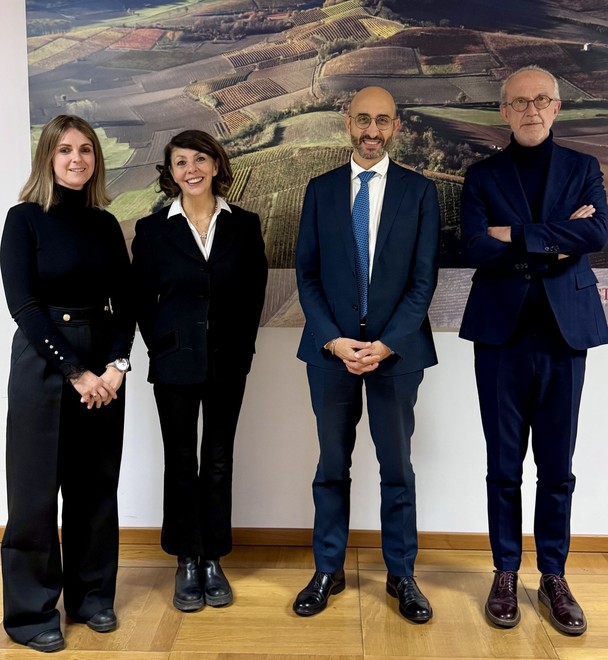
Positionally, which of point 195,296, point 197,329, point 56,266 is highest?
point 56,266

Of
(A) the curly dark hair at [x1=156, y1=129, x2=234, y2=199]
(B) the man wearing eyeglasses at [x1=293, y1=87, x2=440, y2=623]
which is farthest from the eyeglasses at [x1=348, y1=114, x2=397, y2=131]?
(A) the curly dark hair at [x1=156, y1=129, x2=234, y2=199]

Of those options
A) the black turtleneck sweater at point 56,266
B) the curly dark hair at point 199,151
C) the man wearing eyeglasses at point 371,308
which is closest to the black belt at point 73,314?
the black turtleneck sweater at point 56,266

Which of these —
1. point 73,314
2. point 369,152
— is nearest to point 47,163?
point 73,314

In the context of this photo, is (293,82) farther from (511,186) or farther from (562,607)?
(562,607)

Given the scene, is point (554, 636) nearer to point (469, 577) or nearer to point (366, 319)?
point (469, 577)

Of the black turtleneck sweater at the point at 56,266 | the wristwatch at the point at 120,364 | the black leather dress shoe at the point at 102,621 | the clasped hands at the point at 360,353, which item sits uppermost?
the black turtleneck sweater at the point at 56,266

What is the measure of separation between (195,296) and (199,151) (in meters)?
0.52

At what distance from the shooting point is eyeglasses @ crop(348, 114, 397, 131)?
2604 millimetres

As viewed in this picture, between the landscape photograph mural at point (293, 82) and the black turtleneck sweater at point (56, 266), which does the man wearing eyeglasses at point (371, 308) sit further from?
the black turtleneck sweater at point (56, 266)

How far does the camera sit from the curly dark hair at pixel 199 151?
8.79 ft

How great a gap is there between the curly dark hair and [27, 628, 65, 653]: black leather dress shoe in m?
1.59

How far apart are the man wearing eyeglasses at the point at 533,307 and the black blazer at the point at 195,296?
2.60 ft

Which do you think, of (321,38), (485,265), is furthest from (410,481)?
(321,38)

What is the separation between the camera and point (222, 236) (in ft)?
8.95
